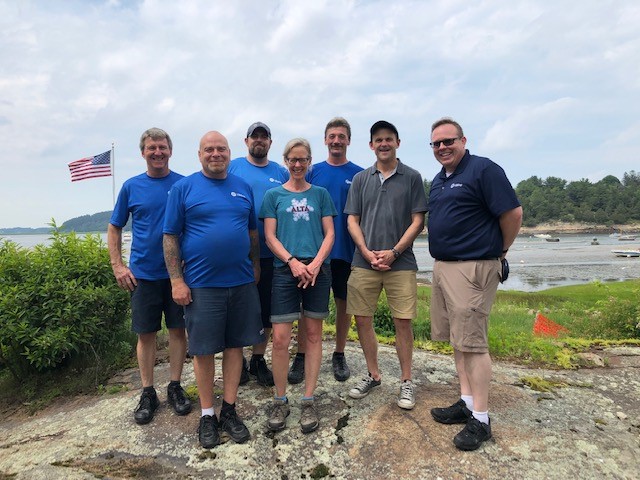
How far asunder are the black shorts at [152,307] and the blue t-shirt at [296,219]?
4.19ft

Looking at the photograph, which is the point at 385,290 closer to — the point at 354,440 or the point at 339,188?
the point at 339,188

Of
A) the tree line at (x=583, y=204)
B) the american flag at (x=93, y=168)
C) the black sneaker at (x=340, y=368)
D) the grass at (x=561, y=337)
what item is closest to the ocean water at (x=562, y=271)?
the grass at (x=561, y=337)

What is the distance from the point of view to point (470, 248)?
367 centimetres

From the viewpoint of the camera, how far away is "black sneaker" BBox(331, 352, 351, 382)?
4.86 meters

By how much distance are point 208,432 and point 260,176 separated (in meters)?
2.75

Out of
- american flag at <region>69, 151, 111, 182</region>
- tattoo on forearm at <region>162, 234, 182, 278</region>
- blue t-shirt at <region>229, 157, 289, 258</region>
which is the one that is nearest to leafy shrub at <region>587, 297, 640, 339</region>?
blue t-shirt at <region>229, 157, 289, 258</region>

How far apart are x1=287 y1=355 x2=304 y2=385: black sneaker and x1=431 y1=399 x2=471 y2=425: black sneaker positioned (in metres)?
1.67

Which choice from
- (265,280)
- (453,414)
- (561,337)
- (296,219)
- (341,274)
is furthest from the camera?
(561,337)

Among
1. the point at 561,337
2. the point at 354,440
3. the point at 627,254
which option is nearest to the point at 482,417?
the point at 354,440

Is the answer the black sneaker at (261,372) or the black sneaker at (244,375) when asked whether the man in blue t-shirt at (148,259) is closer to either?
the black sneaker at (244,375)

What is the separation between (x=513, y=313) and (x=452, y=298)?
12.0 metres

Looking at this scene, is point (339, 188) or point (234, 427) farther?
point (339, 188)

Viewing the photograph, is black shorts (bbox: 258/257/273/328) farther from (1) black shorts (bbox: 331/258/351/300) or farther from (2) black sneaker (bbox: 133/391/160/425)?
(2) black sneaker (bbox: 133/391/160/425)

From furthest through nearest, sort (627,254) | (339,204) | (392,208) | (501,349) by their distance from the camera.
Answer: (627,254) → (501,349) → (339,204) → (392,208)
